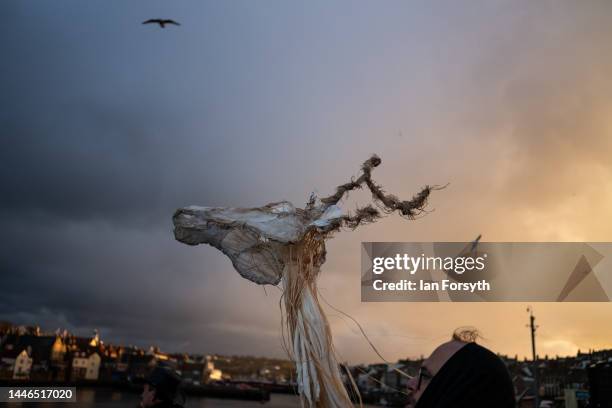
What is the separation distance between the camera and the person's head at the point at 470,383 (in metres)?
1.43

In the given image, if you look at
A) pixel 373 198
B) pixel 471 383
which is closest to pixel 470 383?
pixel 471 383

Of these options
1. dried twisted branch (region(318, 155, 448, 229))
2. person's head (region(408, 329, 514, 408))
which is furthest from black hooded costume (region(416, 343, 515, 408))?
dried twisted branch (region(318, 155, 448, 229))

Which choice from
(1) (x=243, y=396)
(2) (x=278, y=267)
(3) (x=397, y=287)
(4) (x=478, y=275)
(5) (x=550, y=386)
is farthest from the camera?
(1) (x=243, y=396)

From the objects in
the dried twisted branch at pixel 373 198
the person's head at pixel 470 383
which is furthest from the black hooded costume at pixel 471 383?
the dried twisted branch at pixel 373 198

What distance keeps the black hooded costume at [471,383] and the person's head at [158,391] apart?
2.71 metres

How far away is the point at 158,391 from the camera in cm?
369

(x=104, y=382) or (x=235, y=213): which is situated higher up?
(x=235, y=213)

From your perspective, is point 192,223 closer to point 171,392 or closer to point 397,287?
point 171,392

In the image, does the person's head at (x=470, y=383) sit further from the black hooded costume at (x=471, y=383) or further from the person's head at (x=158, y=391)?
the person's head at (x=158, y=391)

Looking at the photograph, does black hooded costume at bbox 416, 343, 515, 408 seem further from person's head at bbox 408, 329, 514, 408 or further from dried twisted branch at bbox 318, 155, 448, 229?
dried twisted branch at bbox 318, 155, 448, 229

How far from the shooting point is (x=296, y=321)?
3.43 metres

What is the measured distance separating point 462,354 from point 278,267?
2264 mm

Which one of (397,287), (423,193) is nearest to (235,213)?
(423,193)

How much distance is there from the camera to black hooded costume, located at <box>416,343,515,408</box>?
4.67 ft
